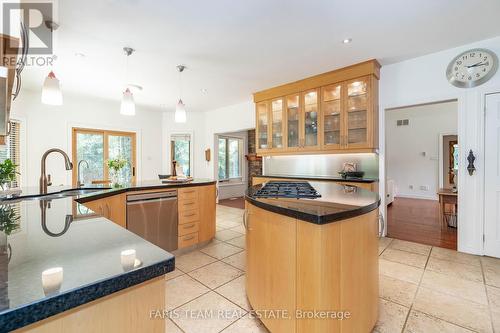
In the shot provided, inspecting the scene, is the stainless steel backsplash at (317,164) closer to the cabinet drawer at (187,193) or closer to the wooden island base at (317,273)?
the cabinet drawer at (187,193)

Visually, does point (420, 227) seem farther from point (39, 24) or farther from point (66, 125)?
point (66, 125)

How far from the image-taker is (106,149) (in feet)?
17.6

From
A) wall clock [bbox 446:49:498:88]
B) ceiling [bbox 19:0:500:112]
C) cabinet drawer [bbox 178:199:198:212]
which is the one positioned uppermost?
ceiling [bbox 19:0:500:112]

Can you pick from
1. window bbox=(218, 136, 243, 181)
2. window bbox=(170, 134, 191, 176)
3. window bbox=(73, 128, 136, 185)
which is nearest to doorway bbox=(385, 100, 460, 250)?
window bbox=(218, 136, 243, 181)

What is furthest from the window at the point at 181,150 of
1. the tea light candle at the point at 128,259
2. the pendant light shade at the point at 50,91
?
the tea light candle at the point at 128,259

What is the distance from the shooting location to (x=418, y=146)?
7.11 metres

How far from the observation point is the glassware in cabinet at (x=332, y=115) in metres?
3.66

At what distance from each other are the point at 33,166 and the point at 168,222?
3562 millimetres

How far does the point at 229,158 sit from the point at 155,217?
4.84 meters

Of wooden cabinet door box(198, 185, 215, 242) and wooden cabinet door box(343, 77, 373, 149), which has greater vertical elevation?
wooden cabinet door box(343, 77, 373, 149)

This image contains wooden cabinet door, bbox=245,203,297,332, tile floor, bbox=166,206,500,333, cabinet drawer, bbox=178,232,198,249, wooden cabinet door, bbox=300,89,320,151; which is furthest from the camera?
wooden cabinet door, bbox=300,89,320,151

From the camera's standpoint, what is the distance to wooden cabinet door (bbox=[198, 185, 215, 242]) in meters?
3.07

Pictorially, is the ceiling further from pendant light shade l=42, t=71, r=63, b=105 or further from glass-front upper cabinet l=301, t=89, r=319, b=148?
pendant light shade l=42, t=71, r=63, b=105

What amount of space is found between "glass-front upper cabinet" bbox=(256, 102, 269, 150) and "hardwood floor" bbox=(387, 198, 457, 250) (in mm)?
2758
